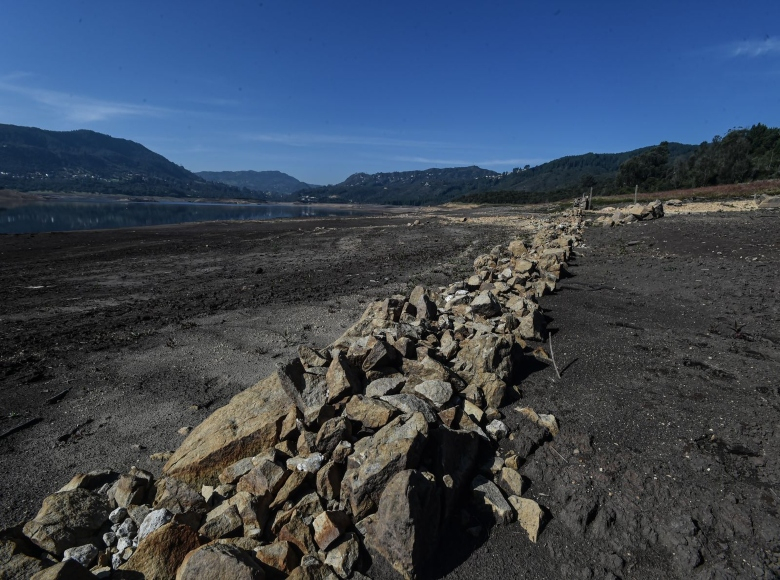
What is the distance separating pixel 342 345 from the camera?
656 centimetres

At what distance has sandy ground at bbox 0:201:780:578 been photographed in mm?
3637

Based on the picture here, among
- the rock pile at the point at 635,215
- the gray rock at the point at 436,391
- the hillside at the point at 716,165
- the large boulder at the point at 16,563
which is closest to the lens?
the large boulder at the point at 16,563

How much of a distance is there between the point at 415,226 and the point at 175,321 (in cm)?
3192

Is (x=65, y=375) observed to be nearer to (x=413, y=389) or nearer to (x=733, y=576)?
(x=413, y=389)

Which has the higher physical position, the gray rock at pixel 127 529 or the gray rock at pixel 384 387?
the gray rock at pixel 384 387

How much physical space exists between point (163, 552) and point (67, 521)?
114 cm

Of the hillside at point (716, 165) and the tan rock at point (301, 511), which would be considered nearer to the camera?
the tan rock at point (301, 511)

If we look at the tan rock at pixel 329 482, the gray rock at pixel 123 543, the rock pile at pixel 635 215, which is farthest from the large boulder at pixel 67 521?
the rock pile at pixel 635 215

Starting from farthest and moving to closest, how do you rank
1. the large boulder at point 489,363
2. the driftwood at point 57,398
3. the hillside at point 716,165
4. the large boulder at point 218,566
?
the hillside at point 716,165 < the driftwood at point 57,398 < the large boulder at point 489,363 < the large boulder at point 218,566

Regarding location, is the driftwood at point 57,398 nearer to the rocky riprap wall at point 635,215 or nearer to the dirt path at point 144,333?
the dirt path at point 144,333

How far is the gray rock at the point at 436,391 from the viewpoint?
5086 millimetres

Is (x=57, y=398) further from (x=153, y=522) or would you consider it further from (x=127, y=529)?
(x=153, y=522)

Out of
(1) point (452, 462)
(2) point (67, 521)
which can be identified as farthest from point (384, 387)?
(2) point (67, 521)

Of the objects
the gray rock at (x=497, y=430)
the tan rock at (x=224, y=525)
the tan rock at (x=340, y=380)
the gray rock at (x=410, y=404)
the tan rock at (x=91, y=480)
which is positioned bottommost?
the tan rock at (x=91, y=480)
